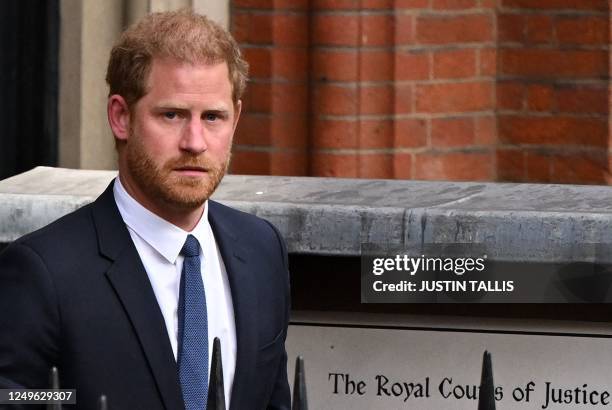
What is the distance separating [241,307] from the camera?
2484 millimetres

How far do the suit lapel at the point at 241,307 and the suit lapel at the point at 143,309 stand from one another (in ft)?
0.42

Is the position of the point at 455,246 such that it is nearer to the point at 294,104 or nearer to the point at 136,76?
the point at 136,76

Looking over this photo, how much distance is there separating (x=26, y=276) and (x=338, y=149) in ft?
7.84

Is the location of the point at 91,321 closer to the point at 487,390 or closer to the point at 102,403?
the point at 102,403

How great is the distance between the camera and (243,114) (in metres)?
4.75

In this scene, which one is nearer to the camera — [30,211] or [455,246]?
[455,246]

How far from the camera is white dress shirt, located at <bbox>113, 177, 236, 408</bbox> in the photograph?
241 centimetres

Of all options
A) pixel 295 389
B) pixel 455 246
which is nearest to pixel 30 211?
pixel 455 246

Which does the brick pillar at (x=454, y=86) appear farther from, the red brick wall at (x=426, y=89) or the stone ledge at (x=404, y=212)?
the stone ledge at (x=404, y=212)

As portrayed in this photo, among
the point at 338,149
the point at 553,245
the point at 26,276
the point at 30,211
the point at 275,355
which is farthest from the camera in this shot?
the point at 338,149

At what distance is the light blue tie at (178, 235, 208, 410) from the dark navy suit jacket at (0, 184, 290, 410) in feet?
0.08

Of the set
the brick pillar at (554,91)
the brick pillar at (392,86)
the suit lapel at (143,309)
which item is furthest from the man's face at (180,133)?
the brick pillar at (554,91)

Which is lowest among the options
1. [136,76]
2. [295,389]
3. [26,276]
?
[295,389]

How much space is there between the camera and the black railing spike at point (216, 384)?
7.32 feet
